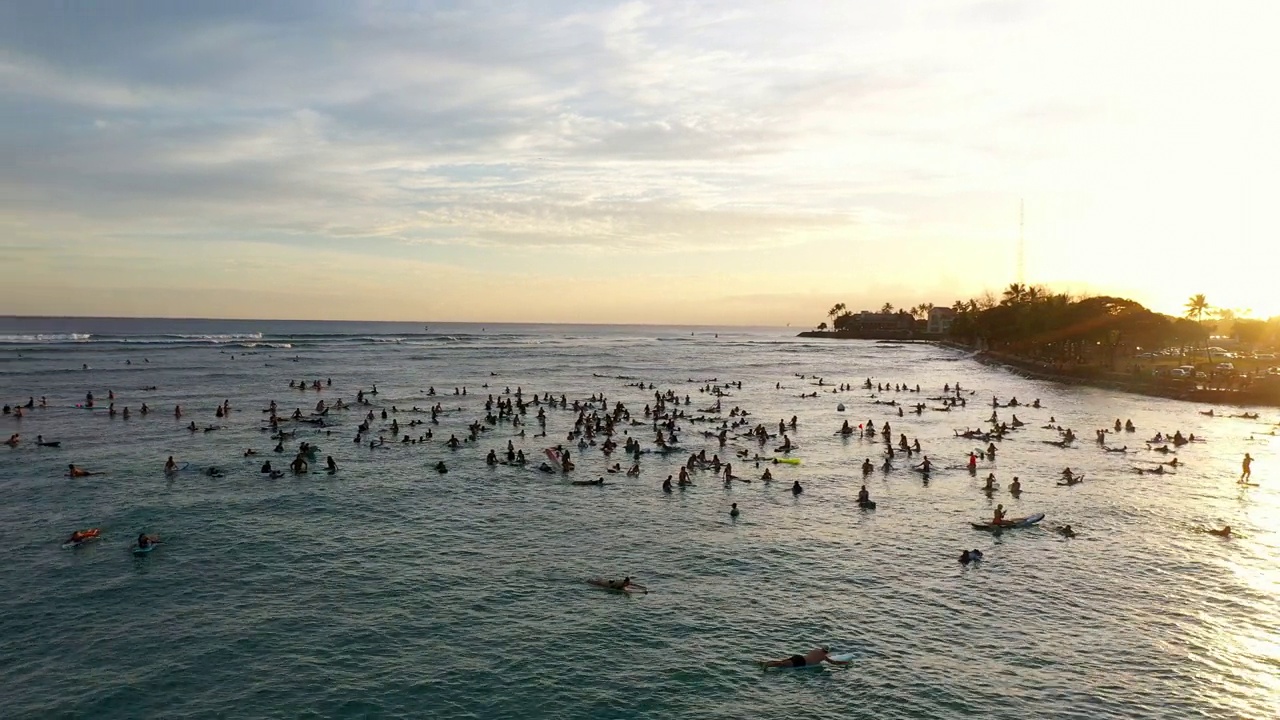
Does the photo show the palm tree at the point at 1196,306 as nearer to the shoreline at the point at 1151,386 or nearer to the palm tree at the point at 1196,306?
the palm tree at the point at 1196,306

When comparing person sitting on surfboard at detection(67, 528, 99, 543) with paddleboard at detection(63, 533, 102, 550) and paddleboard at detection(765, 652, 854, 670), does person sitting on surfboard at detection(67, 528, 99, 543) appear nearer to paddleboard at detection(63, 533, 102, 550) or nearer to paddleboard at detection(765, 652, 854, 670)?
paddleboard at detection(63, 533, 102, 550)

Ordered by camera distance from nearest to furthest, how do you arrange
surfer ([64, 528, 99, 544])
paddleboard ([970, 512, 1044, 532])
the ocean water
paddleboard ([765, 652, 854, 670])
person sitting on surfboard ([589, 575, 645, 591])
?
the ocean water, paddleboard ([765, 652, 854, 670]), person sitting on surfboard ([589, 575, 645, 591]), surfer ([64, 528, 99, 544]), paddleboard ([970, 512, 1044, 532])

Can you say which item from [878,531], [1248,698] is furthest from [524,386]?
[1248,698]

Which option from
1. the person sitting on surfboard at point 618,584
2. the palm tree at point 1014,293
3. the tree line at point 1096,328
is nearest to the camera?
the person sitting on surfboard at point 618,584

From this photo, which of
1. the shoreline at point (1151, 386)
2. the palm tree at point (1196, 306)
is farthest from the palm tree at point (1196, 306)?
the shoreline at point (1151, 386)

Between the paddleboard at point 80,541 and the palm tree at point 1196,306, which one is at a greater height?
the palm tree at point 1196,306

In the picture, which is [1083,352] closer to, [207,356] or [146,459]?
[146,459]

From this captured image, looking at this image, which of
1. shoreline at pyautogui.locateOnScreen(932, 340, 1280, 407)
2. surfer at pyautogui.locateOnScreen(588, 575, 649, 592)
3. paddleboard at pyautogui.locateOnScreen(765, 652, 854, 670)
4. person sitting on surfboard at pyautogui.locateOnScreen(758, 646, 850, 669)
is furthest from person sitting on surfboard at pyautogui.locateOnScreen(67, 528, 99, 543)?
shoreline at pyautogui.locateOnScreen(932, 340, 1280, 407)
